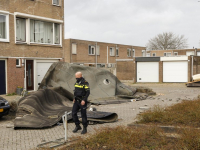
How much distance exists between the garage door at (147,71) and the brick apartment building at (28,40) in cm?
1263

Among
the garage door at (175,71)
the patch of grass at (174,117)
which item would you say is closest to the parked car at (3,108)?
the patch of grass at (174,117)

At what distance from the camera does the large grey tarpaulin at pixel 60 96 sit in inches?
368

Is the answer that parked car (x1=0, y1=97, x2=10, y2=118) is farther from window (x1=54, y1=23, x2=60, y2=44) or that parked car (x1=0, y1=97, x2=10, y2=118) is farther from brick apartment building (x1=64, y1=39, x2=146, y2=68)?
brick apartment building (x1=64, y1=39, x2=146, y2=68)

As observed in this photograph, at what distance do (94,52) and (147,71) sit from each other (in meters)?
9.98

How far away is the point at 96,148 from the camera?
5.81m

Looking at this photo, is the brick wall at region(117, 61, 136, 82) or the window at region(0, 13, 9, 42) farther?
the brick wall at region(117, 61, 136, 82)

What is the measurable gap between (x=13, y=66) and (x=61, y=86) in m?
4.49

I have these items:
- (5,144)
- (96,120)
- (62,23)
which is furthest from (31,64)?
(5,144)

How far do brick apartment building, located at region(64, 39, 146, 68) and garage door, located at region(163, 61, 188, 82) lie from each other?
11.2 meters

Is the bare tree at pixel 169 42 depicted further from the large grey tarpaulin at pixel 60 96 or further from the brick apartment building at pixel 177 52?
the large grey tarpaulin at pixel 60 96

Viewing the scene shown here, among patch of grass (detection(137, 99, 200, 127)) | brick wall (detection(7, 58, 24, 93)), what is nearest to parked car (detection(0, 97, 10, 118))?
patch of grass (detection(137, 99, 200, 127))

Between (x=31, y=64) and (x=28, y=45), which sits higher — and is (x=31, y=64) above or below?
below

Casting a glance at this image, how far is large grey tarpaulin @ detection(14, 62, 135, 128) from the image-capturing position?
9.34 metres

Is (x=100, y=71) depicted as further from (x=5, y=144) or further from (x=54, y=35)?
(x=5, y=144)
